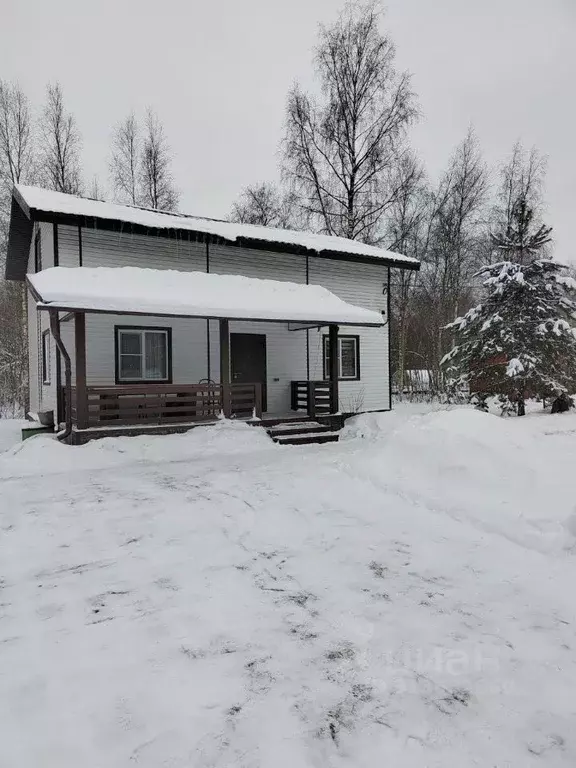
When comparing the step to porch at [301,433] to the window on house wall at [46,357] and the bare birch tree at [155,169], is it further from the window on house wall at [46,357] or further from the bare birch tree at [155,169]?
the bare birch tree at [155,169]

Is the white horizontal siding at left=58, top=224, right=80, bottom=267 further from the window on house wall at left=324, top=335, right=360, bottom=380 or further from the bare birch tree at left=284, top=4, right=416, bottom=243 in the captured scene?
the bare birch tree at left=284, top=4, right=416, bottom=243

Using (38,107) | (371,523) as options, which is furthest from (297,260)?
(38,107)

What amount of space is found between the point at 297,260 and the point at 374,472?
819cm

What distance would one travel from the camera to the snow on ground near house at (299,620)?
2.13 m

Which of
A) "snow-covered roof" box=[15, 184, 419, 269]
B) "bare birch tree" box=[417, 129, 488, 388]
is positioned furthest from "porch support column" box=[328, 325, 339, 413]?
"bare birch tree" box=[417, 129, 488, 388]

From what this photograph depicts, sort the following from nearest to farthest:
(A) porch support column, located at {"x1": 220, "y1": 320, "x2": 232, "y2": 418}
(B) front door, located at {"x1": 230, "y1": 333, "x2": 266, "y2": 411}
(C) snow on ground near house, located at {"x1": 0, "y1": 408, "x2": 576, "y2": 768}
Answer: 1. (C) snow on ground near house, located at {"x1": 0, "y1": 408, "x2": 576, "y2": 768}
2. (A) porch support column, located at {"x1": 220, "y1": 320, "x2": 232, "y2": 418}
3. (B) front door, located at {"x1": 230, "y1": 333, "x2": 266, "y2": 411}

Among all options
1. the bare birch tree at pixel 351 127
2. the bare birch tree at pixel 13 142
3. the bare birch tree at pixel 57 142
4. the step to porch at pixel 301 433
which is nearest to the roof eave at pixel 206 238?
the step to porch at pixel 301 433

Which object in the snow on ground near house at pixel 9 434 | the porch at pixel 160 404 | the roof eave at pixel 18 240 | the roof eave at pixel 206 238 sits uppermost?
the roof eave at pixel 18 240

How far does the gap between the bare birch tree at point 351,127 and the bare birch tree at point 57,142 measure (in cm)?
881

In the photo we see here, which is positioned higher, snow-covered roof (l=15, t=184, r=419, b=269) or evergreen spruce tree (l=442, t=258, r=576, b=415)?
snow-covered roof (l=15, t=184, r=419, b=269)

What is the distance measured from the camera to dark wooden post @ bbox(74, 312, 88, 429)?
8992 millimetres

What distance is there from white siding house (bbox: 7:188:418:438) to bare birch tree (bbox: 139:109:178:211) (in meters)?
8.23

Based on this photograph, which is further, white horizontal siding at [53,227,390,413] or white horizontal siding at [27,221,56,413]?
white horizontal siding at [27,221,56,413]

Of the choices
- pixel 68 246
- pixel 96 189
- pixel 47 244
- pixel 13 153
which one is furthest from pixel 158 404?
pixel 96 189
